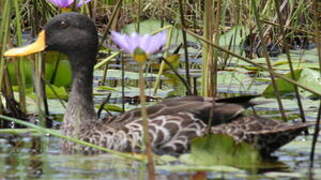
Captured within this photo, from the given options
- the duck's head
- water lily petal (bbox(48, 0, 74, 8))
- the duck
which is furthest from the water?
water lily petal (bbox(48, 0, 74, 8))

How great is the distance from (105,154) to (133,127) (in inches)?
8.5

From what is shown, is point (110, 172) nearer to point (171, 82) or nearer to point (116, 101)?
point (116, 101)

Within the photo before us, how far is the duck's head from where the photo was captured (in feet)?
20.9

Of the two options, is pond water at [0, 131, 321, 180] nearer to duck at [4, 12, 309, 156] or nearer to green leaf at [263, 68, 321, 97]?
duck at [4, 12, 309, 156]

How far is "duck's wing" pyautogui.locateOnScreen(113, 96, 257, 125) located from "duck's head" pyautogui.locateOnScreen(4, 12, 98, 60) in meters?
0.68

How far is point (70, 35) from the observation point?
642cm

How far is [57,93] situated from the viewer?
6859 millimetres

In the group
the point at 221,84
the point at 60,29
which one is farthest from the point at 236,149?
the point at 221,84

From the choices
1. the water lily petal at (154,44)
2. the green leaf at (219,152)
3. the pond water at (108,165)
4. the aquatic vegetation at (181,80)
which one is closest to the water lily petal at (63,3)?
the aquatic vegetation at (181,80)

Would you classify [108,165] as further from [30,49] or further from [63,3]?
[63,3]

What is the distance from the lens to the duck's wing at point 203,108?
5.75m

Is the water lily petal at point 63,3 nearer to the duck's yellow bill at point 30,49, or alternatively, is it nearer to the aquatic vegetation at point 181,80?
the aquatic vegetation at point 181,80

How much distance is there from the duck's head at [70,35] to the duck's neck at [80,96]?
43 mm

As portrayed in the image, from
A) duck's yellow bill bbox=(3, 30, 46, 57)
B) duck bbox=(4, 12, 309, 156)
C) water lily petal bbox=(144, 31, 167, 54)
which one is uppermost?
water lily petal bbox=(144, 31, 167, 54)
